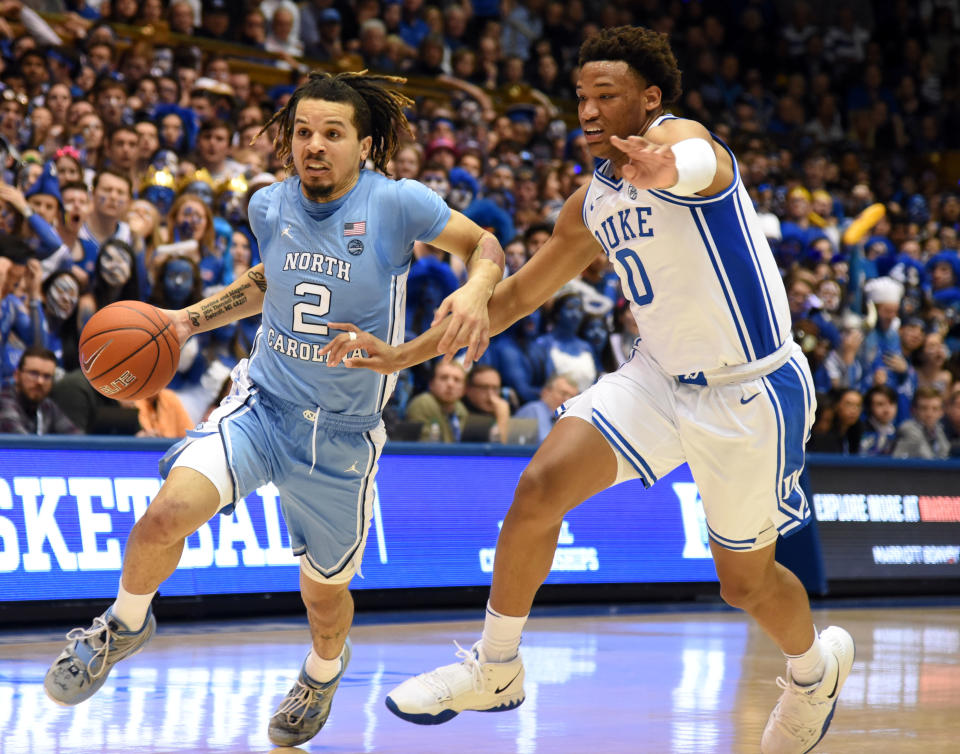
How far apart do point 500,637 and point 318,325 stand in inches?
47.8

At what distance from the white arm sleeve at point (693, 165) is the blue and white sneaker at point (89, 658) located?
2251 mm

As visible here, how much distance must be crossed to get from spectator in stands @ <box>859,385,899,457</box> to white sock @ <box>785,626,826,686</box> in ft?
24.9

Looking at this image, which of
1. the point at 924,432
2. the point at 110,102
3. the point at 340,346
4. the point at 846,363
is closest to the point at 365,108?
the point at 340,346

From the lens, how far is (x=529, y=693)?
230 inches

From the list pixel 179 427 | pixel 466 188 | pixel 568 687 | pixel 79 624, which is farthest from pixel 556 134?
pixel 568 687

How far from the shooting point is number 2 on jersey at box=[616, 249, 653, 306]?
432cm

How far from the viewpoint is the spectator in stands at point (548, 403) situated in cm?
994

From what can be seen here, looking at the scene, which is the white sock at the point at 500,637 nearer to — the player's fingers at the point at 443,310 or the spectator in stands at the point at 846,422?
the player's fingers at the point at 443,310

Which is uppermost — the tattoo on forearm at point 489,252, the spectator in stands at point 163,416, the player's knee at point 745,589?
the tattoo on forearm at point 489,252

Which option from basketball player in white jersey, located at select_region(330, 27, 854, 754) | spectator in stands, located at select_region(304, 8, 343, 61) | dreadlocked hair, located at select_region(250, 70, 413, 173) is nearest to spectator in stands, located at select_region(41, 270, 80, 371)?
dreadlocked hair, located at select_region(250, 70, 413, 173)

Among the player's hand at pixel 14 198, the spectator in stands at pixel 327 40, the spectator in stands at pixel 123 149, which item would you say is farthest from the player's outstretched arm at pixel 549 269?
the spectator in stands at pixel 327 40

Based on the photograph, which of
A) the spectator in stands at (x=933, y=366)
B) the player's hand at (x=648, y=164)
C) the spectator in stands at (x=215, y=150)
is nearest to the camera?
the player's hand at (x=648, y=164)

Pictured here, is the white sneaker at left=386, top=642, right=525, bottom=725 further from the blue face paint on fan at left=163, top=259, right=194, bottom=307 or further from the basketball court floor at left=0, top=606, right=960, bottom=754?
the blue face paint on fan at left=163, top=259, right=194, bottom=307

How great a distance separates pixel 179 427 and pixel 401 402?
1931mm
